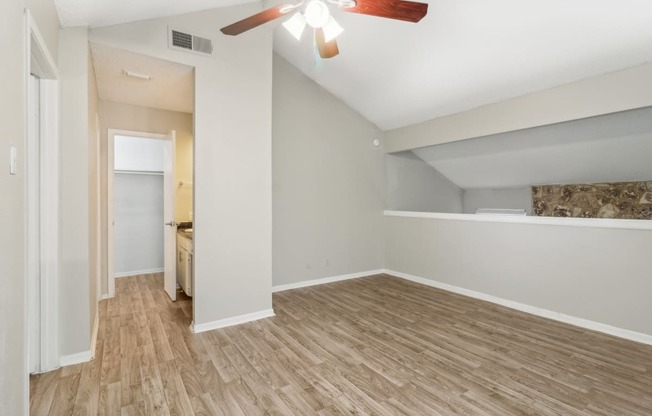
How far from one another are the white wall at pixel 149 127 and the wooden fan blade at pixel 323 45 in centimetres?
280

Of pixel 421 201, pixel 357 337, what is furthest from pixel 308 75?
pixel 357 337

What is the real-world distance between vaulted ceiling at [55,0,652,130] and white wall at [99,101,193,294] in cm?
172

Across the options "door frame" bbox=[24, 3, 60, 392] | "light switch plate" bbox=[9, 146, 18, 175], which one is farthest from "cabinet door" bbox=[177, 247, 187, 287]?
"light switch plate" bbox=[9, 146, 18, 175]

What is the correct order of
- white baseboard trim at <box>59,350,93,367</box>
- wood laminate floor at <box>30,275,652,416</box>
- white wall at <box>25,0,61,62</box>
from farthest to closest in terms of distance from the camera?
white baseboard trim at <box>59,350,93,367</box>, wood laminate floor at <box>30,275,652,416</box>, white wall at <box>25,0,61,62</box>

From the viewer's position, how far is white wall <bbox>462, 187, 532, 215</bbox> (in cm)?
543

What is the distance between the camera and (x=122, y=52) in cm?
271

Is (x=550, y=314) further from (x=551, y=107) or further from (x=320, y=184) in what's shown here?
(x=320, y=184)

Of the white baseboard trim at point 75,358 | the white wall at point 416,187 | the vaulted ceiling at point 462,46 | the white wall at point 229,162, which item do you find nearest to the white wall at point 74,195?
the white baseboard trim at point 75,358

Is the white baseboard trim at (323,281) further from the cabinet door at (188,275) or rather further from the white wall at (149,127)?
the white wall at (149,127)

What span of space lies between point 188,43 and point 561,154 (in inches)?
179

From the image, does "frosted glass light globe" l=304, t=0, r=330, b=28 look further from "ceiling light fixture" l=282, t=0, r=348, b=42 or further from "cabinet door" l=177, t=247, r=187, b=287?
"cabinet door" l=177, t=247, r=187, b=287

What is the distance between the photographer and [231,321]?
3213 mm

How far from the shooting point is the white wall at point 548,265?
2.90 meters

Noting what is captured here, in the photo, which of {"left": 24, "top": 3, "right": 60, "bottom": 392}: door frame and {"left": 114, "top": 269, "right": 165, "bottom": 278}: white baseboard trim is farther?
{"left": 114, "top": 269, "right": 165, "bottom": 278}: white baseboard trim
